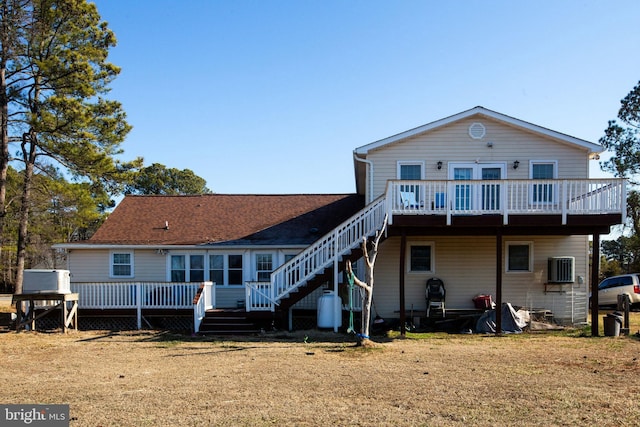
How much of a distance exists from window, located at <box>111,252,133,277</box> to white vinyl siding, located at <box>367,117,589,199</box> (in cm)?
891

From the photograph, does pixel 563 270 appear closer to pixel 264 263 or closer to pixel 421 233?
pixel 421 233

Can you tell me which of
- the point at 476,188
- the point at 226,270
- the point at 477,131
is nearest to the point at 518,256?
the point at 476,188

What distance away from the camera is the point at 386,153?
53.7ft

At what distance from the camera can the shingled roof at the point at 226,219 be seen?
17.9 meters

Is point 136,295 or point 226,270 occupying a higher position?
point 226,270

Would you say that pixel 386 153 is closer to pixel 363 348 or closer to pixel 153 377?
pixel 363 348

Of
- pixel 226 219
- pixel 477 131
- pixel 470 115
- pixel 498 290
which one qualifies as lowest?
pixel 498 290

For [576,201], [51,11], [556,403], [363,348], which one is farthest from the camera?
[51,11]

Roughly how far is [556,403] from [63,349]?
10937mm

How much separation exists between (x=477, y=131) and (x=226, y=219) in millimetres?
9674

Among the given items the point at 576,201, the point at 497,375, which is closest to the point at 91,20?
the point at 576,201

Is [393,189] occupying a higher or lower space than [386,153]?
lower

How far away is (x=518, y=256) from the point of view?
54.4 ft

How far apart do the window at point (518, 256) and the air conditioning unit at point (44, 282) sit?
14003 mm
